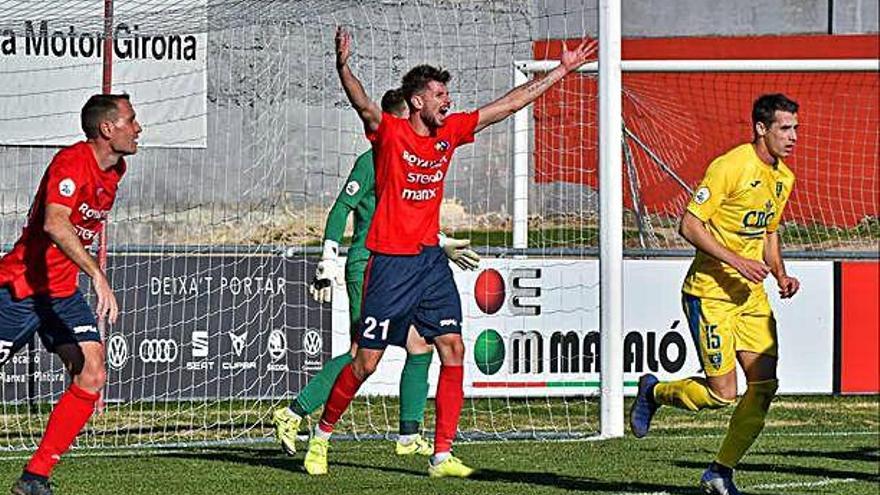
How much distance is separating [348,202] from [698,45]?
21529 millimetres

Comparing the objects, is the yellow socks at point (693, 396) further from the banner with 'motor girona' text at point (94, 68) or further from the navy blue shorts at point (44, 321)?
the banner with 'motor girona' text at point (94, 68)

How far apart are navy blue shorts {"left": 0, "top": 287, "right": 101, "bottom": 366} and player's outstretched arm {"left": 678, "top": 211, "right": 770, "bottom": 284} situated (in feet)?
9.78

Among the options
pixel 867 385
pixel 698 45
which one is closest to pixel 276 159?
pixel 867 385

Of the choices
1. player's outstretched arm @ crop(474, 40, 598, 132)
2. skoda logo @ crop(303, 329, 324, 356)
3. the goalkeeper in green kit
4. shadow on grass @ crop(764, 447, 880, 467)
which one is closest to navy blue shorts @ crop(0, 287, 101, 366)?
the goalkeeper in green kit

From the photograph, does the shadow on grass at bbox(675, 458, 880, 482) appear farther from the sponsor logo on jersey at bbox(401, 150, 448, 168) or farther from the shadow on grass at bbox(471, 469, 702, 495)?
the sponsor logo on jersey at bbox(401, 150, 448, 168)

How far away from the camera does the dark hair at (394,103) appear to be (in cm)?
1104

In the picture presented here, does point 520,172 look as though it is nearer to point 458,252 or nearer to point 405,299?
point 458,252

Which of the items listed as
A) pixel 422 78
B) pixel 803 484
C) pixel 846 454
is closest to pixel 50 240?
pixel 422 78

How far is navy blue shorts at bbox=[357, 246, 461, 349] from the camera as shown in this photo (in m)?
9.92

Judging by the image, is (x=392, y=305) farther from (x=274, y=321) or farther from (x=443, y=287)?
(x=274, y=321)

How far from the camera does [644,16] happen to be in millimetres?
33125

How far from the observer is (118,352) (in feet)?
48.4

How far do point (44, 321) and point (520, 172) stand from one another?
656 cm

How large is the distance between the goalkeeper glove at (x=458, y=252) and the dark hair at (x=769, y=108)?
8.02 feet
